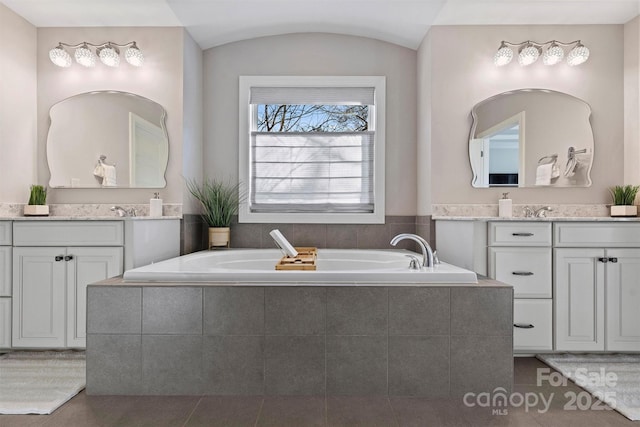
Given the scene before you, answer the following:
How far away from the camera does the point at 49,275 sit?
2574 mm

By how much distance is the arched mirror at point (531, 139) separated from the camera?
3117mm

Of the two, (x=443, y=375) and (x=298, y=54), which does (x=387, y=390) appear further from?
(x=298, y=54)

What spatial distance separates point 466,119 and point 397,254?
111cm

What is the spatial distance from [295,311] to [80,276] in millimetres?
1432

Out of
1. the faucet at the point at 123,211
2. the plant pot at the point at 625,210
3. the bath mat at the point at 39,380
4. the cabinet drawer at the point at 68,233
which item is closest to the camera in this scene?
the bath mat at the point at 39,380

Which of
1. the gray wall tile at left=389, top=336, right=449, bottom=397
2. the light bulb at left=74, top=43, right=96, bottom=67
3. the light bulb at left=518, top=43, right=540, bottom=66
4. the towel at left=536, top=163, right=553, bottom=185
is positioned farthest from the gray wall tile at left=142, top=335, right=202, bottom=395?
the light bulb at left=518, top=43, right=540, bottom=66

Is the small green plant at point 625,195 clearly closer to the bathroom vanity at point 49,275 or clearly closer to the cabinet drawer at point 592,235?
the cabinet drawer at point 592,235

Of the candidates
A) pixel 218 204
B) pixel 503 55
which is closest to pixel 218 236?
pixel 218 204

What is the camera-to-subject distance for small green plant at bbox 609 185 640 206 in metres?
2.99

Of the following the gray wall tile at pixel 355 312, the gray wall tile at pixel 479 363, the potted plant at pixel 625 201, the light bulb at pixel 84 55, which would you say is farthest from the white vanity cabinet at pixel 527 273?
the light bulb at pixel 84 55

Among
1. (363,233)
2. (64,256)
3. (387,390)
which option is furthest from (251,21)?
(387,390)

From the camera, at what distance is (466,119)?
3158mm

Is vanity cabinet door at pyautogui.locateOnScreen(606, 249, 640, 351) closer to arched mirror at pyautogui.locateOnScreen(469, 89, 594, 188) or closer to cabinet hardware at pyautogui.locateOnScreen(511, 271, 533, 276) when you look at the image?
cabinet hardware at pyautogui.locateOnScreen(511, 271, 533, 276)

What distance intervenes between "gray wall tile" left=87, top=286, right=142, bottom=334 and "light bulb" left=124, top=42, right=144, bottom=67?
1.83 meters
